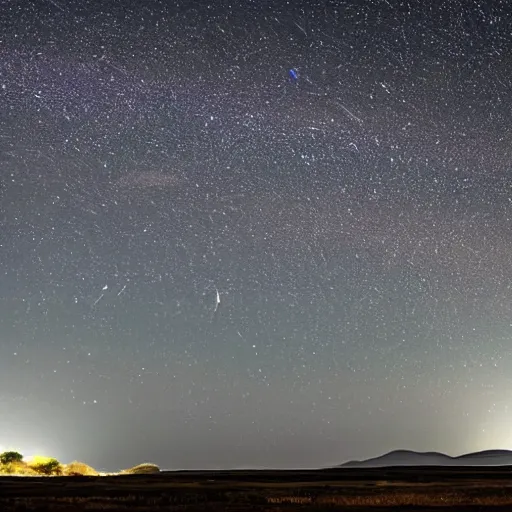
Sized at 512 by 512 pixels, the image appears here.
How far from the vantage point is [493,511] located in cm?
1736

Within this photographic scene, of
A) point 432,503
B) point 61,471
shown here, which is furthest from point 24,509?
point 61,471

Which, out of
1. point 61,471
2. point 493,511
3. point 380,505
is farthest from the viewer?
point 61,471

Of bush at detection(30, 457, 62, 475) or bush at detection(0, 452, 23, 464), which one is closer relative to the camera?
bush at detection(30, 457, 62, 475)

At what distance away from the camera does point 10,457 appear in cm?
6300

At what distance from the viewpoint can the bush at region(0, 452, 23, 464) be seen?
62266 millimetres

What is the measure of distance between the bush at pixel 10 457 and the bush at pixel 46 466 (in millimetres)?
2807

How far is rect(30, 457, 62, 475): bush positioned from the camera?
190ft

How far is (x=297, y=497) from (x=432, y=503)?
528 centimetres

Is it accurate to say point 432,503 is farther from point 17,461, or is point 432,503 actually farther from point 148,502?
point 17,461

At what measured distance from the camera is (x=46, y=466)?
58938mm

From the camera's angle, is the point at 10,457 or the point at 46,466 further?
the point at 10,457

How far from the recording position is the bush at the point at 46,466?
190 feet

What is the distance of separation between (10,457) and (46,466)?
6397 millimetres

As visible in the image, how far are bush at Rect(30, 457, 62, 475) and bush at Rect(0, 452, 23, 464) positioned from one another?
2807mm
